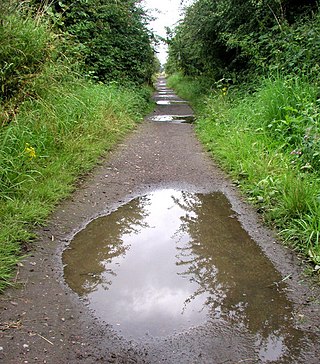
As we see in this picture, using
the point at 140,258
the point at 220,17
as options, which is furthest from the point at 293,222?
the point at 220,17

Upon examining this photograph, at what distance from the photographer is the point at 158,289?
296 cm

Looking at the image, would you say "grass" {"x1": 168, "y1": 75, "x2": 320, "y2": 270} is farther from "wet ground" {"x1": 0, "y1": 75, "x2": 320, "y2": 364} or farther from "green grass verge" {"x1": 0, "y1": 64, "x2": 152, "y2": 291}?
"green grass verge" {"x1": 0, "y1": 64, "x2": 152, "y2": 291}

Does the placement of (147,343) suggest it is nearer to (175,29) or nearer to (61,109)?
(61,109)

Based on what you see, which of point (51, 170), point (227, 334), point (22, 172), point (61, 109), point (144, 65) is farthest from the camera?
point (144, 65)

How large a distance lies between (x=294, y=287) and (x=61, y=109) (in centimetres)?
448

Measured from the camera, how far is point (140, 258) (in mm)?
3451

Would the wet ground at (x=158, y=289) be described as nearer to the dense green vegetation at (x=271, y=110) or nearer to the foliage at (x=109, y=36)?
the dense green vegetation at (x=271, y=110)

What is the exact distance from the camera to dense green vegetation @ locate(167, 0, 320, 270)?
3975 millimetres

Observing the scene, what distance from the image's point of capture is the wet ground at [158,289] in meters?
2.32

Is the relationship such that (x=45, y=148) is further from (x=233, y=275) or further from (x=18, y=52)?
(x=233, y=275)

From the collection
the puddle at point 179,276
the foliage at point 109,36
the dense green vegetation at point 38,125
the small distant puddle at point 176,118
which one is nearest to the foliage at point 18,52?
the dense green vegetation at point 38,125

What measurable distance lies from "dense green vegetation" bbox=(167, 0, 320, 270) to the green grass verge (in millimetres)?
2122

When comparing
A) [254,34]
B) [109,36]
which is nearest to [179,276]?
[254,34]

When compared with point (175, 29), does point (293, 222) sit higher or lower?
lower
